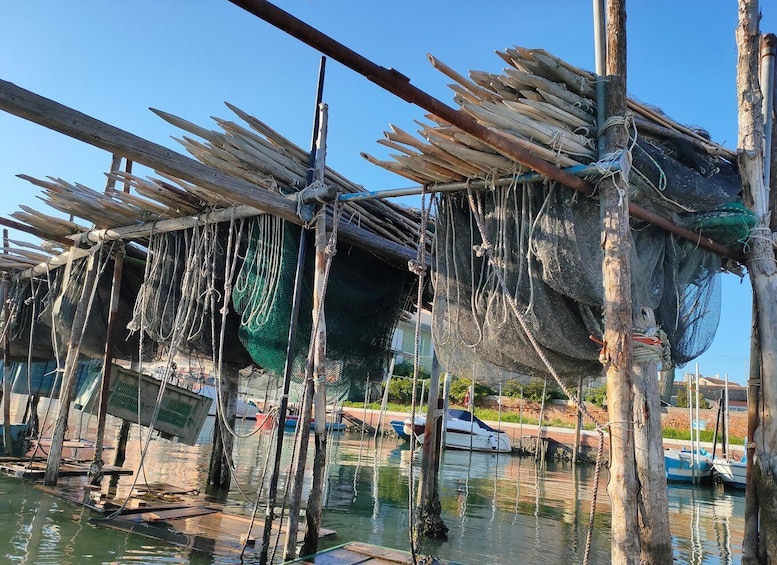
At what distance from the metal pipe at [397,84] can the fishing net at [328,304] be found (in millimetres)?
2952

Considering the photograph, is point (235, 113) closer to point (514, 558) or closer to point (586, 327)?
point (586, 327)

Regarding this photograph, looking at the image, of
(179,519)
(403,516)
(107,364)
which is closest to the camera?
(179,519)

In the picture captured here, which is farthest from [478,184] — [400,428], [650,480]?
[400,428]

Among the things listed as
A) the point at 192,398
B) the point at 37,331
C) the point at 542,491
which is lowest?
the point at 542,491

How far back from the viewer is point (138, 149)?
171 inches

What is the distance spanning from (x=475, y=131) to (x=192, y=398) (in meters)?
5.54

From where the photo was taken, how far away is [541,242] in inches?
168

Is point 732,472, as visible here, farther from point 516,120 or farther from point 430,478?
point 516,120

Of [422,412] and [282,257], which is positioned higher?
[282,257]

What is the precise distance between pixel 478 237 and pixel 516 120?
4.15 feet

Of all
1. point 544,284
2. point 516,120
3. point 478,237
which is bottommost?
point 544,284

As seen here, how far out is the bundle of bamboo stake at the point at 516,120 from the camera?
3936mm

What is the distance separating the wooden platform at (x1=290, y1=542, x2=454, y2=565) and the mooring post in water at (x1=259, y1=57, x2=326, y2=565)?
905 mm

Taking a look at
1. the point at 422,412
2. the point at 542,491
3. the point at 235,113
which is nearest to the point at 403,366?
the point at 422,412
